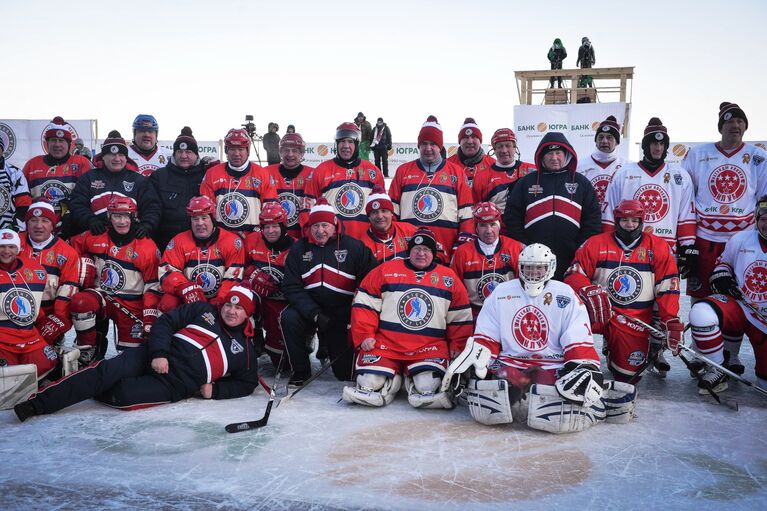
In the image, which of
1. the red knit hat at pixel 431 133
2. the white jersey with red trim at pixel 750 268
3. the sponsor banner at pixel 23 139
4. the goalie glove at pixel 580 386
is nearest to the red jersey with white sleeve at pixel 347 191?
the red knit hat at pixel 431 133

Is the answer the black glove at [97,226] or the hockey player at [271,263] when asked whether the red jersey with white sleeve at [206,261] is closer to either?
the hockey player at [271,263]

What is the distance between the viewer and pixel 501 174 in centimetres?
542

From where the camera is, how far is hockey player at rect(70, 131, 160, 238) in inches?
211

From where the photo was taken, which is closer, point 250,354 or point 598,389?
point 598,389

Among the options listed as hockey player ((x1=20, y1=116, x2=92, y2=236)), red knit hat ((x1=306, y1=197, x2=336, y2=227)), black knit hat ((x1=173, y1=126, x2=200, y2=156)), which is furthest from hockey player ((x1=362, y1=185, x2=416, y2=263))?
hockey player ((x1=20, y1=116, x2=92, y2=236))

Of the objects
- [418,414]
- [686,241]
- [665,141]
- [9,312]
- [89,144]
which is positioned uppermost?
[89,144]

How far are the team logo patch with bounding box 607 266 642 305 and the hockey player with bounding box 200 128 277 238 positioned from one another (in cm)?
264

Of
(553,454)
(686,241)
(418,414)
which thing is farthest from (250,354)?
(686,241)

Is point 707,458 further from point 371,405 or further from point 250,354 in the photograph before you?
point 250,354

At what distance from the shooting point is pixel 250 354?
434 centimetres

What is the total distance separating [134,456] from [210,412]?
0.73 m

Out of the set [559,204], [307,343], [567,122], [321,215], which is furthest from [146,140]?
[567,122]

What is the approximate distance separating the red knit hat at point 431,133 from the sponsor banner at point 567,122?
7362mm

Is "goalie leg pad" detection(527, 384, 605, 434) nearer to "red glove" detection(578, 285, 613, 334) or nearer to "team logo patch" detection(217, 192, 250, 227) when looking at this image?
"red glove" detection(578, 285, 613, 334)
